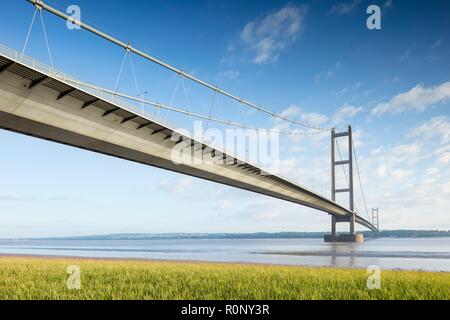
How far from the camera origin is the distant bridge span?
2230cm

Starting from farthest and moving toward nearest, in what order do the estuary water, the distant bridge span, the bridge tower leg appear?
the bridge tower leg, the estuary water, the distant bridge span

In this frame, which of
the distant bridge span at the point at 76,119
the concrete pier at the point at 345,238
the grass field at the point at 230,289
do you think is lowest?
the concrete pier at the point at 345,238

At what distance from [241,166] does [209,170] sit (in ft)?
16.1

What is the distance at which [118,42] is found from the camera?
3231 centimetres

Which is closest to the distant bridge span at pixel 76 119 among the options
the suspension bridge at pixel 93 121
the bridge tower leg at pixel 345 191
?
the suspension bridge at pixel 93 121

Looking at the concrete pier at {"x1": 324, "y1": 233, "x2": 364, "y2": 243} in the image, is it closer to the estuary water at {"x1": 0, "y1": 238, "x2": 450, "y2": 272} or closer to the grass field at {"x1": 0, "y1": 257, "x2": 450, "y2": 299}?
the estuary water at {"x1": 0, "y1": 238, "x2": 450, "y2": 272}

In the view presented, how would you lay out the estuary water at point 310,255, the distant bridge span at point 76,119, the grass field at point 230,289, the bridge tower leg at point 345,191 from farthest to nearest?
1. the bridge tower leg at point 345,191
2. the estuary water at point 310,255
3. the distant bridge span at point 76,119
4. the grass field at point 230,289

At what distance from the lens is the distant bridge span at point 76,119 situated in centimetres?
2230

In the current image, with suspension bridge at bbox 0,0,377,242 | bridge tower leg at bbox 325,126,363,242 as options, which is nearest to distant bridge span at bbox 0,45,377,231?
suspension bridge at bbox 0,0,377,242

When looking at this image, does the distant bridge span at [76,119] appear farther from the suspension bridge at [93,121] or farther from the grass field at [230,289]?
the grass field at [230,289]

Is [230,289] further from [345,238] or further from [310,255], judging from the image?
[345,238]

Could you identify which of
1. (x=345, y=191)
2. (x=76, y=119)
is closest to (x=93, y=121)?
(x=76, y=119)
